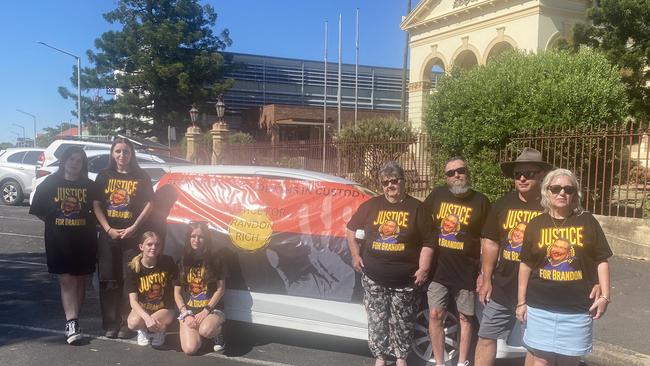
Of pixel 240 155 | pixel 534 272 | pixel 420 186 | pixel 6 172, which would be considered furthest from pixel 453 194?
pixel 240 155

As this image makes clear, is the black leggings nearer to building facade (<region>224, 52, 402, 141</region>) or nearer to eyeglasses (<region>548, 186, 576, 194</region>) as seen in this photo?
eyeglasses (<region>548, 186, 576, 194</region>)

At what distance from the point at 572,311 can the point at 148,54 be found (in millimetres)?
35543

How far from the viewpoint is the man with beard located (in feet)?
12.7

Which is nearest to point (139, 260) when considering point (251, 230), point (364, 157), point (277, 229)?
point (251, 230)

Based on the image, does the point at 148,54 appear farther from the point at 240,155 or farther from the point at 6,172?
the point at 6,172

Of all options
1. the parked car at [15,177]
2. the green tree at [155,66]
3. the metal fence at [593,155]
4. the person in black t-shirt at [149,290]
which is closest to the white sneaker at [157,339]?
the person in black t-shirt at [149,290]

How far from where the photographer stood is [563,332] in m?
3.10

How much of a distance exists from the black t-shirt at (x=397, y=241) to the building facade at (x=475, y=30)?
1569 cm

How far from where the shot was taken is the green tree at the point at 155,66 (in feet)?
113

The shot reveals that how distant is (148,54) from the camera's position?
34906 millimetres

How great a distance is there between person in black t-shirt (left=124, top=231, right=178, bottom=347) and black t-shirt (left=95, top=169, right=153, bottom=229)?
0.29m

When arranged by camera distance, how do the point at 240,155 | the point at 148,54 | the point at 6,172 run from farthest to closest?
the point at 148,54 < the point at 240,155 < the point at 6,172

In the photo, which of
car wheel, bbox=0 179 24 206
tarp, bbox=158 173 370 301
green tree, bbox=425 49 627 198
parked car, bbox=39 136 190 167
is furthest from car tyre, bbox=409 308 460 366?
car wheel, bbox=0 179 24 206

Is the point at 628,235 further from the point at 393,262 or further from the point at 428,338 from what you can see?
the point at 393,262
